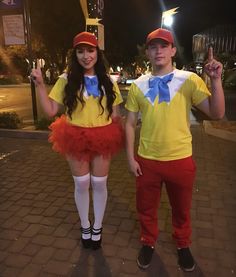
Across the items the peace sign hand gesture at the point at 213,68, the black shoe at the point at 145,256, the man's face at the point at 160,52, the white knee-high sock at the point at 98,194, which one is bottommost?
the black shoe at the point at 145,256

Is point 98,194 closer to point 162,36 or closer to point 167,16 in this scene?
point 162,36

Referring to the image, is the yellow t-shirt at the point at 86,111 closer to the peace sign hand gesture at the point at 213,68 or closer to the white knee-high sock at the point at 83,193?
Result: the white knee-high sock at the point at 83,193

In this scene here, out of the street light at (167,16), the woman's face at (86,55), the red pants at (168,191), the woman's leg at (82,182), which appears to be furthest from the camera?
the street light at (167,16)

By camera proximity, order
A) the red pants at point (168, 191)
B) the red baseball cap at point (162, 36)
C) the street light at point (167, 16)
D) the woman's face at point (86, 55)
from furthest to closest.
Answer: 1. the street light at point (167, 16)
2. the woman's face at point (86, 55)
3. the red pants at point (168, 191)
4. the red baseball cap at point (162, 36)

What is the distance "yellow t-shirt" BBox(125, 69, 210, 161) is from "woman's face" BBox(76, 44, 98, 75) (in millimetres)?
432

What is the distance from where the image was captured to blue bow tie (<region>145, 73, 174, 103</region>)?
2713mm

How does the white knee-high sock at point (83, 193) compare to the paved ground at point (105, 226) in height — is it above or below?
above

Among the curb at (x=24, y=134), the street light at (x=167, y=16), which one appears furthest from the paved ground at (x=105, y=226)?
the street light at (x=167, y=16)

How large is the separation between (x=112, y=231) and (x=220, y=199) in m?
1.59

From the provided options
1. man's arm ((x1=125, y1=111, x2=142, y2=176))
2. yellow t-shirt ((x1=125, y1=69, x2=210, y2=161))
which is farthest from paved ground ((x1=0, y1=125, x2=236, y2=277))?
yellow t-shirt ((x1=125, y1=69, x2=210, y2=161))

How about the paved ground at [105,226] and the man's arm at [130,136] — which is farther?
the paved ground at [105,226]

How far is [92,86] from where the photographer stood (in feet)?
9.87

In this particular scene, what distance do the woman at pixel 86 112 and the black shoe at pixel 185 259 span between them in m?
0.94

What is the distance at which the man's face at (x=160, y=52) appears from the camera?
269 cm
